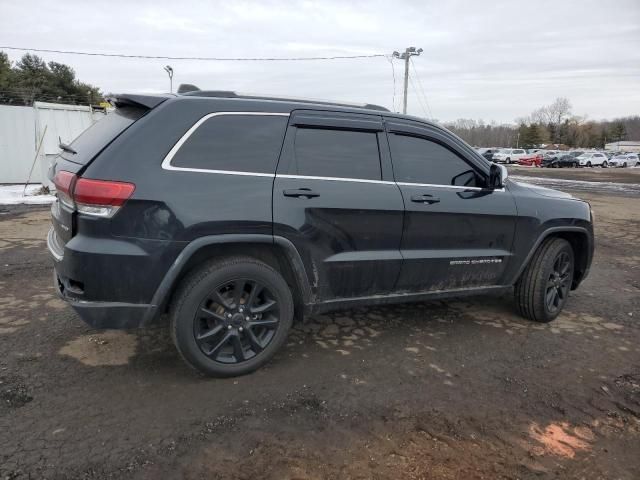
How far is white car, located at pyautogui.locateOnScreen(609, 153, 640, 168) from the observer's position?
55412 millimetres

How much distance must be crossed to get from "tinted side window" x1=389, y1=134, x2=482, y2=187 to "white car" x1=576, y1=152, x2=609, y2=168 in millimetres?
54063

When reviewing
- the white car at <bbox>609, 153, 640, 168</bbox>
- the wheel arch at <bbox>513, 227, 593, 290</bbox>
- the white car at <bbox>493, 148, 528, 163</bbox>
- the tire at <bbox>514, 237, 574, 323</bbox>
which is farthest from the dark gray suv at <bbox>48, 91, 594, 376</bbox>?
the white car at <bbox>609, 153, 640, 168</bbox>

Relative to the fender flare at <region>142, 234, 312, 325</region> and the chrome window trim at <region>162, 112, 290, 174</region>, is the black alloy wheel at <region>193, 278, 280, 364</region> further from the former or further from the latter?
the chrome window trim at <region>162, 112, 290, 174</region>

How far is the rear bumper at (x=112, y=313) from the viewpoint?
295 cm

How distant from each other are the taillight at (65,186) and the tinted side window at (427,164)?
2.24 meters

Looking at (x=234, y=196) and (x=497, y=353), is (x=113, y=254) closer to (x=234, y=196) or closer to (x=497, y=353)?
(x=234, y=196)

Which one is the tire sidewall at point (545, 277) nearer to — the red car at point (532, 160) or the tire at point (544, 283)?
the tire at point (544, 283)

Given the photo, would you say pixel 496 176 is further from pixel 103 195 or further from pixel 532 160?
pixel 532 160

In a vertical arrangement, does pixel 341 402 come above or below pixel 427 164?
below

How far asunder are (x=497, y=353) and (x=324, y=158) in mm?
2092

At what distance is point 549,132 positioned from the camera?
10788 cm

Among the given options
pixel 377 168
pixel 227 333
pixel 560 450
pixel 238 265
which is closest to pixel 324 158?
pixel 377 168

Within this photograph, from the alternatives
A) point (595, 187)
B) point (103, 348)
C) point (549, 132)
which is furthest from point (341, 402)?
point (549, 132)

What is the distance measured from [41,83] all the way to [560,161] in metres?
48.8
